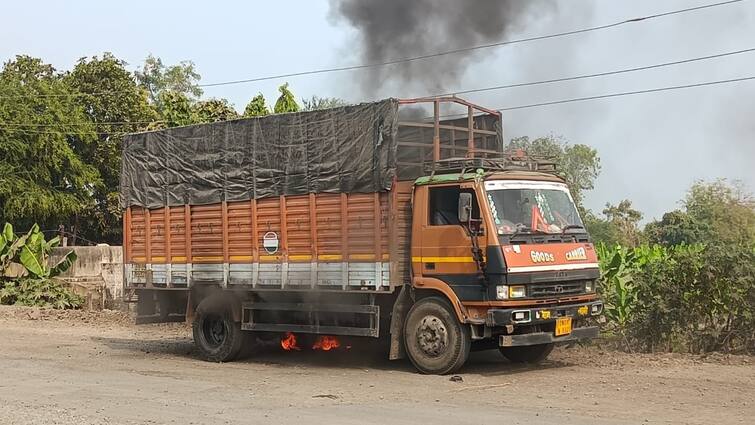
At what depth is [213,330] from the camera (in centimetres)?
1357

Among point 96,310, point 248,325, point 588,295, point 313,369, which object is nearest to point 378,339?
point 313,369

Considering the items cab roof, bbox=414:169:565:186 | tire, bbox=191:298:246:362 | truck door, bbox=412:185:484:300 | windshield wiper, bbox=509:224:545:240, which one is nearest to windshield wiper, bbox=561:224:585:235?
windshield wiper, bbox=509:224:545:240

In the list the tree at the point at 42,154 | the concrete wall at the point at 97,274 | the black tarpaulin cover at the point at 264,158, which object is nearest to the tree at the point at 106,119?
the tree at the point at 42,154

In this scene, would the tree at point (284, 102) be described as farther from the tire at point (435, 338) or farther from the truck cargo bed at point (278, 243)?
the tire at point (435, 338)

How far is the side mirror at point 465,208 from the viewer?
34.2 feet

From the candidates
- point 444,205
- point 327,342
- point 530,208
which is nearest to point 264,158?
point 327,342

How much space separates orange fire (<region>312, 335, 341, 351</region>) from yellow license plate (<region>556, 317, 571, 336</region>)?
3.41m

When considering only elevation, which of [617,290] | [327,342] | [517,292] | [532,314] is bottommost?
[327,342]

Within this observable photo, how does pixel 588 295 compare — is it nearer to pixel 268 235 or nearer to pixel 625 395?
pixel 625 395

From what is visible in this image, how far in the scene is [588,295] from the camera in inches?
445

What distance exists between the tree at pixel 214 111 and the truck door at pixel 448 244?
1403 cm

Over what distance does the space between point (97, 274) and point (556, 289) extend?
58.3ft

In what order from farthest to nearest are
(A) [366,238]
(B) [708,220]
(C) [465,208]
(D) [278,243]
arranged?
1. (B) [708,220]
2. (D) [278,243]
3. (A) [366,238]
4. (C) [465,208]

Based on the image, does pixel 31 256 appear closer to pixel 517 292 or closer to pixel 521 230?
pixel 521 230
